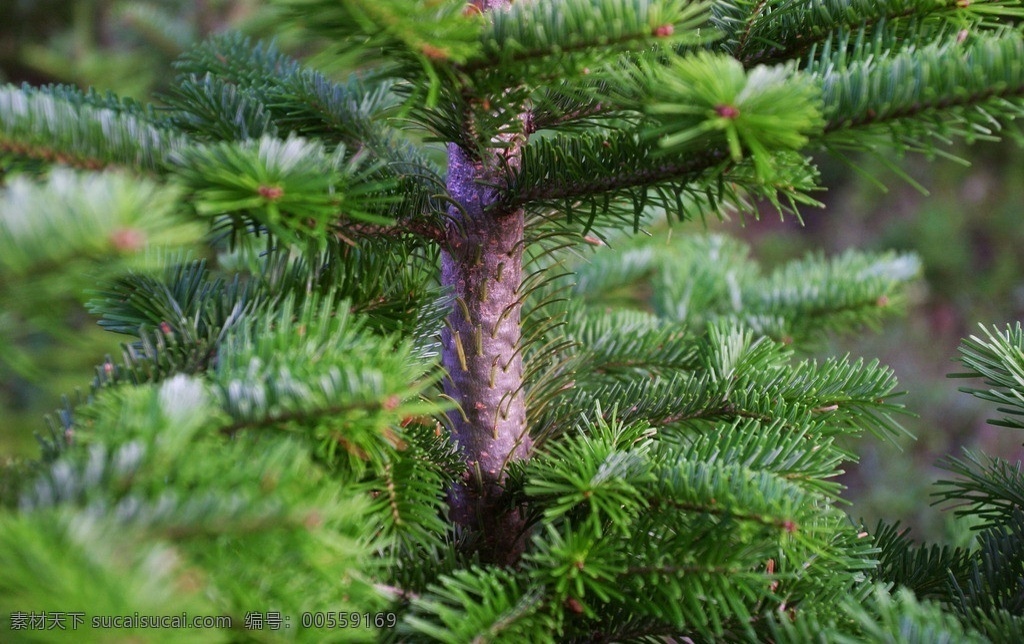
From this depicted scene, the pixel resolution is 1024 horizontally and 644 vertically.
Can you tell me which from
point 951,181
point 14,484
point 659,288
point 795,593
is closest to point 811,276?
point 659,288

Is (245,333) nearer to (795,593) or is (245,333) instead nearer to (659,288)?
(795,593)

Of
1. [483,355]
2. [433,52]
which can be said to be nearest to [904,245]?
[483,355]

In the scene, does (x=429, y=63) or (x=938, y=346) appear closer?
(x=429, y=63)

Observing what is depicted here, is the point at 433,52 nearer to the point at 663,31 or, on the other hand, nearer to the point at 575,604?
the point at 663,31

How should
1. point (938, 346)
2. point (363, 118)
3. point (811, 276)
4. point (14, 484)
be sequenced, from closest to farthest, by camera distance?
point (14, 484)
point (363, 118)
point (811, 276)
point (938, 346)

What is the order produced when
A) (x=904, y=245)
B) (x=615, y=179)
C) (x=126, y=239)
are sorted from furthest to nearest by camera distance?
(x=904, y=245), (x=615, y=179), (x=126, y=239)

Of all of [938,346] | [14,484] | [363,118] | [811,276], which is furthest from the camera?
[938,346]
